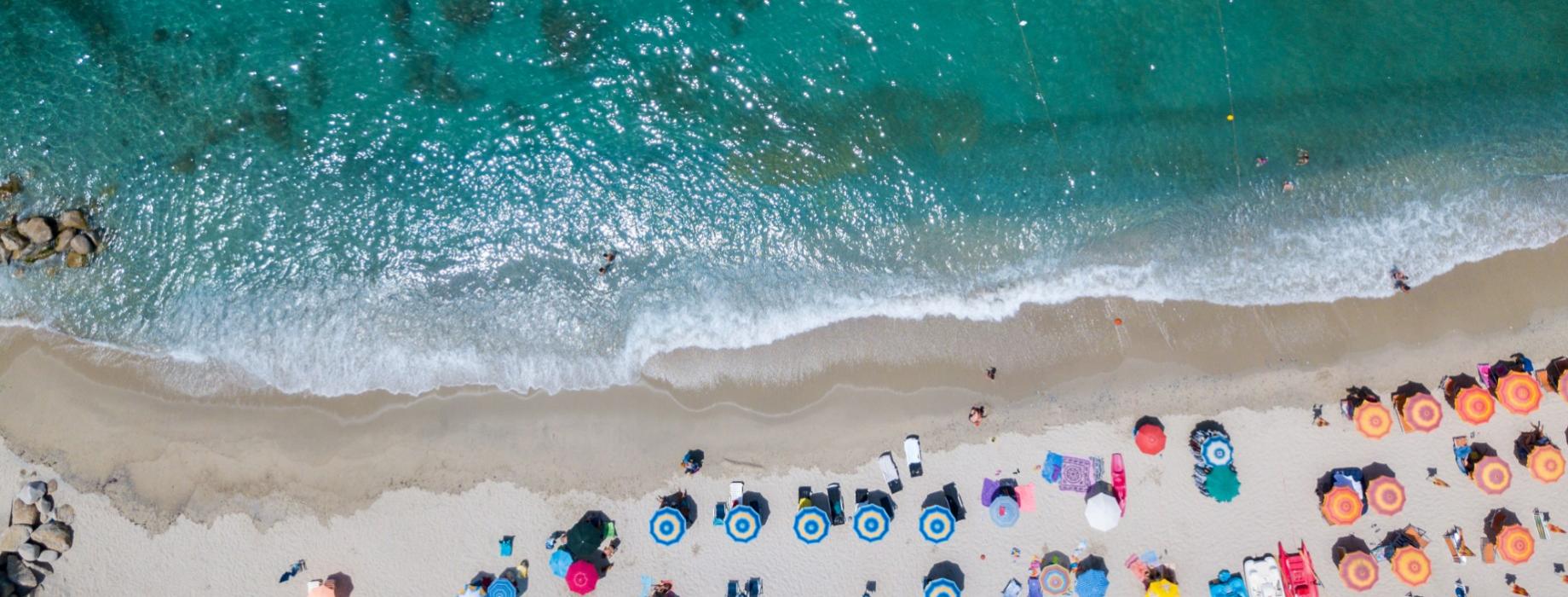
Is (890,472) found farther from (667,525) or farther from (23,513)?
(23,513)

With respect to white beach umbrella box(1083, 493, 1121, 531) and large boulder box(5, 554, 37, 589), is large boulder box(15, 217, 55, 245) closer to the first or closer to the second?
large boulder box(5, 554, 37, 589)

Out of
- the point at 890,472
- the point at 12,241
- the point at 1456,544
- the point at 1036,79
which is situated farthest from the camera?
the point at 1036,79

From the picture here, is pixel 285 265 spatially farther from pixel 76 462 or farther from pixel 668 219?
pixel 668 219

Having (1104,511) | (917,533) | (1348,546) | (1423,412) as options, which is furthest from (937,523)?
(1423,412)

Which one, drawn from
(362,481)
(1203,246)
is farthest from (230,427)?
(1203,246)

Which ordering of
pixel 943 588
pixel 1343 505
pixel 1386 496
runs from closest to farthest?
pixel 1343 505
pixel 1386 496
pixel 943 588

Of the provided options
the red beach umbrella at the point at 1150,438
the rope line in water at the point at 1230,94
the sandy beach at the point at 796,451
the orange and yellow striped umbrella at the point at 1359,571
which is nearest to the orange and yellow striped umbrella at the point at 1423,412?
the sandy beach at the point at 796,451

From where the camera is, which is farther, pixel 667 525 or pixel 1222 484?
pixel 667 525
